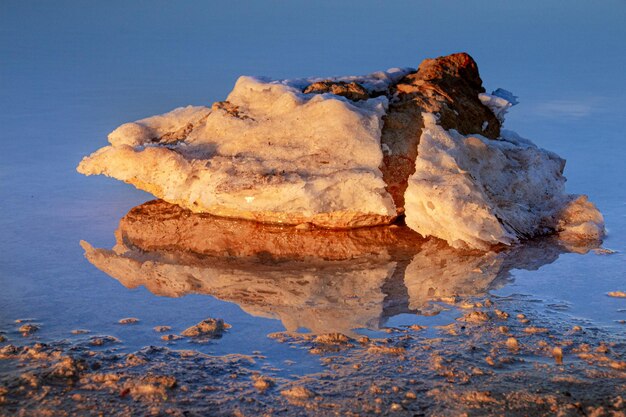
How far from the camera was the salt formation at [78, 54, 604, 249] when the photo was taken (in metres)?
4.57

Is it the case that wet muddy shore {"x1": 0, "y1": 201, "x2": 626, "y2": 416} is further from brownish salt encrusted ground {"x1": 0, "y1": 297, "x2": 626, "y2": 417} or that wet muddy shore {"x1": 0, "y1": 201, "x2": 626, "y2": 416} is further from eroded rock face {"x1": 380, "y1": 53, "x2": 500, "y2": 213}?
eroded rock face {"x1": 380, "y1": 53, "x2": 500, "y2": 213}

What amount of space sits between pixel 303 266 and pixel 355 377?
1248 millimetres

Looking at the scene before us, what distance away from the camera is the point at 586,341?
343 cm

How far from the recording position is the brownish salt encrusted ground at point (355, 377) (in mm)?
2895

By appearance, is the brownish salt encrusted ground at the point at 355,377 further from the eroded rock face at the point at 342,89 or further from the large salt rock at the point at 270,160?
the eroded rock face at the point at 342,89

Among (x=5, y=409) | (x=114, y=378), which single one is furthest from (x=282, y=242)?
(x=5, y=409)

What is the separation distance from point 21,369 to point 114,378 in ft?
1.10

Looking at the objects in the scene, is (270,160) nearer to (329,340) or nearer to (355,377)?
(329,340)

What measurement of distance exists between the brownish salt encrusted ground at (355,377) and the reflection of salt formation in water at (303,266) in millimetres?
336

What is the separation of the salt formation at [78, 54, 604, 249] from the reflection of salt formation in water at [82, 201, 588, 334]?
0.11 m

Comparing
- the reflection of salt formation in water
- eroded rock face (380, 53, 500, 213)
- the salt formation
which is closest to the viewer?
the reflection of salt formation in water

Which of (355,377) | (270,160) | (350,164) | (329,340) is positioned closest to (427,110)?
(350,164)

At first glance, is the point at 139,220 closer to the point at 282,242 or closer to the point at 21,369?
the point at 282,242

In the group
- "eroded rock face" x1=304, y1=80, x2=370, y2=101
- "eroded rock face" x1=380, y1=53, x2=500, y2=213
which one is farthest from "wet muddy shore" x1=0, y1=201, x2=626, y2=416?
"eroded rock face" x1=304, y1=80, x2=370, y2=101
